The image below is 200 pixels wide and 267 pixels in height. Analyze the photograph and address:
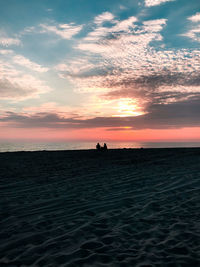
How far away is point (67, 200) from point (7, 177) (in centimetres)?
818

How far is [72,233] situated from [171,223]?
11.4 ft

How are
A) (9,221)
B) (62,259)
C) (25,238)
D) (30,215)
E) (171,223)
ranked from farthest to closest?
(30,215)
(9,221)
(171,223)
(25,238)
(62,259)

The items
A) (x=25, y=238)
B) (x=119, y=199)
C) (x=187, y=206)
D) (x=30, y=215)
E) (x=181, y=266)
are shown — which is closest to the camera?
(x=181, y=266)

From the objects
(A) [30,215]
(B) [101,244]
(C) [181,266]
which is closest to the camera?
(C) [181,266]

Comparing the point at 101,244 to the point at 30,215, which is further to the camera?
the point at 30,215

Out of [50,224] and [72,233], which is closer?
[72,233]

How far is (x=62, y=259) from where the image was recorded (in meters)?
5.62

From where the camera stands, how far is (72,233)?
7.13m

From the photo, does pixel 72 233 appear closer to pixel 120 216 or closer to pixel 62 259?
pixel 62 259

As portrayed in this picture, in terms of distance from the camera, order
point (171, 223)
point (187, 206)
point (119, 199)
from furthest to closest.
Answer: point (119, 199) < point (187, 206) < point (171, 223)

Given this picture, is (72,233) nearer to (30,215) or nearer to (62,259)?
(62,259)

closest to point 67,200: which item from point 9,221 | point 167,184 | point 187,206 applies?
point 9,221

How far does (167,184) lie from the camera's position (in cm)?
1360

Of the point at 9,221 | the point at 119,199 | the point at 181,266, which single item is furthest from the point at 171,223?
the point at 9,221
